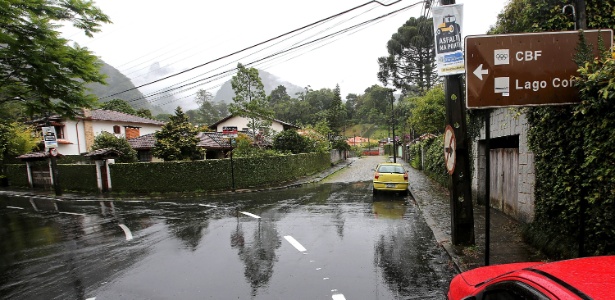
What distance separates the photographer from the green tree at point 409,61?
144 feet

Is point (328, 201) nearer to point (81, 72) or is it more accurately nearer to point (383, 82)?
point (81, 72)

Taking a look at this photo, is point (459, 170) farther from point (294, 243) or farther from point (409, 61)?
point (409, 61)

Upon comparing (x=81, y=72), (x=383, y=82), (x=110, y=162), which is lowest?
(x=110, y=162)

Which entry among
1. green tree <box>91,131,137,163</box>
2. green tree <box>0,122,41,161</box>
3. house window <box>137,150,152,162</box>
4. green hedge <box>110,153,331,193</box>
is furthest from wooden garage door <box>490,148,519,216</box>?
green tree <box>0,122,41,161</box>

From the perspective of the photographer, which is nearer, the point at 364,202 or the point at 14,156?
the point at 364,202

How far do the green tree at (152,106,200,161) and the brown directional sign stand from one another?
19314 millimetres

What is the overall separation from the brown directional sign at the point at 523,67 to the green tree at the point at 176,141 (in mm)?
19314

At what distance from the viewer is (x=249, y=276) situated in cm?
516

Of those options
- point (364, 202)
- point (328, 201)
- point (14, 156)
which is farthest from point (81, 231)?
point (14, 156)

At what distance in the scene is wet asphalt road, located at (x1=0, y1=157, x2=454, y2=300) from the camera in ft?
15.5

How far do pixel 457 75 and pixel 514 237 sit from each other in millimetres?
3577

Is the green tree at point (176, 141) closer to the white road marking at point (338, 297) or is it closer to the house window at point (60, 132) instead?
the house window at point (60, 132)

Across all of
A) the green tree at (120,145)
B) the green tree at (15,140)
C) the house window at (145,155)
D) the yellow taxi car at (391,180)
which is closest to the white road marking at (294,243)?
the yellow taxi car at (391,180)

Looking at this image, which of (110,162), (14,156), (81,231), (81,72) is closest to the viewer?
(81,72)
